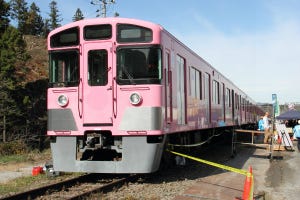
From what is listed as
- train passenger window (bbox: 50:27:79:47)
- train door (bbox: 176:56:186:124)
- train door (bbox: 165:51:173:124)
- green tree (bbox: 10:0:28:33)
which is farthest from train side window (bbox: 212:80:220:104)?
green tree (bbox: 10:0:28:33)

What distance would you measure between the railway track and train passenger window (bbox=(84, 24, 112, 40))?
10.3ft

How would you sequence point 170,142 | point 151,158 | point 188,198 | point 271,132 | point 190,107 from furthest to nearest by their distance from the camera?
point 271,132 < point 190,107 < point 170,142 < point 151,158 < point 188,198

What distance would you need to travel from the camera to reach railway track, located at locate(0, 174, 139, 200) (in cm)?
866

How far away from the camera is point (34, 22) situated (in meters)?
95.1

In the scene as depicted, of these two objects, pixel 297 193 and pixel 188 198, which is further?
pixel 297 193

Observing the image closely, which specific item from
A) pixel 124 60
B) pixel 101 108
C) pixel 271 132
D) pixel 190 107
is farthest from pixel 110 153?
pixel 271 132

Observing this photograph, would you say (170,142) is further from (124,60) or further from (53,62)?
(53,62)

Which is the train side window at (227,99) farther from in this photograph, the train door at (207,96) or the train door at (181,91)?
the train door at (181,91)

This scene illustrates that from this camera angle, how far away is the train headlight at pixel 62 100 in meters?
10.2

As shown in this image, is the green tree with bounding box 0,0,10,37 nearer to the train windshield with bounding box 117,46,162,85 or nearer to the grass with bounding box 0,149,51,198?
the grass with bounding box 0,149,51,198

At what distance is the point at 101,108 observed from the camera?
1003cm

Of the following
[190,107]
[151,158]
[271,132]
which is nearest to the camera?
[151,158]

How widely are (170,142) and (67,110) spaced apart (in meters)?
2.74

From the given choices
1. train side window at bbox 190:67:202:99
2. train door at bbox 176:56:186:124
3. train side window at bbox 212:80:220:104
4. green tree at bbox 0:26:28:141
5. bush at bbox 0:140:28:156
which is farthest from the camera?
green tree at bbox 0:26:28:141
